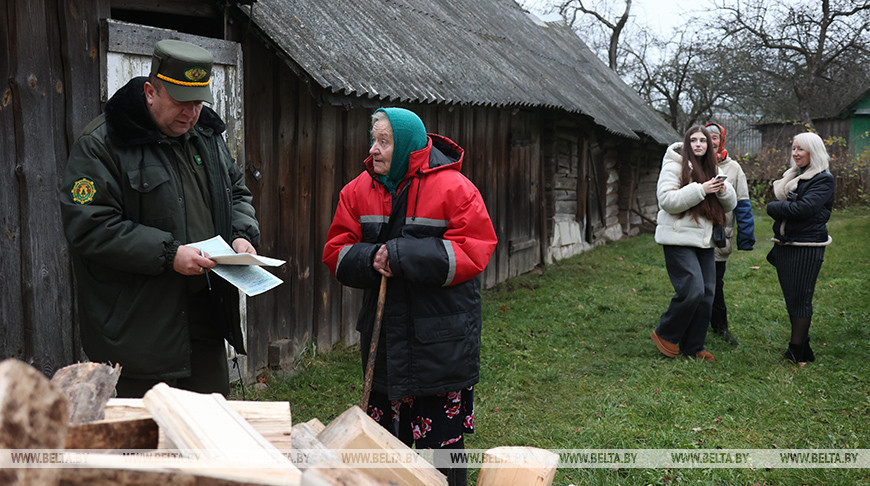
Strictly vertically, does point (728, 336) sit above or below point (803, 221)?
below

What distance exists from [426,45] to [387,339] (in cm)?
521

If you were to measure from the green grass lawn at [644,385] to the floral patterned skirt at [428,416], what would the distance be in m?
0.74

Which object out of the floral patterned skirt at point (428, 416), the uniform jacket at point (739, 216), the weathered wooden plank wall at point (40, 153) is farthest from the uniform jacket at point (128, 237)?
the uniform jacket at point (739, 216)

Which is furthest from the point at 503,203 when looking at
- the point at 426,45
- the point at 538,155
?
the point at 426,45

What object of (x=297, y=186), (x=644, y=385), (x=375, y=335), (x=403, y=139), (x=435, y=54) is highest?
(x=435, y=54)

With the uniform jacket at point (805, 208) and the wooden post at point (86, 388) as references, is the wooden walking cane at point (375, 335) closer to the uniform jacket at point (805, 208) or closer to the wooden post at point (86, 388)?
the wooden post at point (86, 388)

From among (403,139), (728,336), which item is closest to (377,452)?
(403,139)

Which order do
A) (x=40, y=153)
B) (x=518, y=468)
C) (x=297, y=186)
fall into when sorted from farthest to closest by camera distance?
(x=297, y=186) < (x=40, y=153) < (x=518, y=468)

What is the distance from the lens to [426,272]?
2.93 m

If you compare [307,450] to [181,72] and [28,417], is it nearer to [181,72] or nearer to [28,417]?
[28,417]

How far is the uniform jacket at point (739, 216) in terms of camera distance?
6.13 meters

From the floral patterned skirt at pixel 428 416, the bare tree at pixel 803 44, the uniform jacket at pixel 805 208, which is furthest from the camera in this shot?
the bare tree at pixel 803 44

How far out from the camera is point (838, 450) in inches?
161

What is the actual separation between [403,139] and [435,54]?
186 inches
